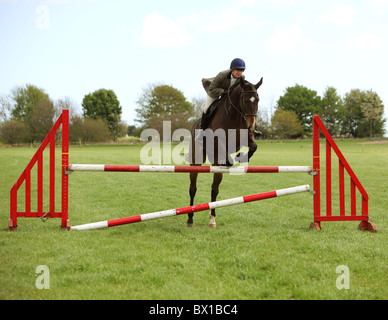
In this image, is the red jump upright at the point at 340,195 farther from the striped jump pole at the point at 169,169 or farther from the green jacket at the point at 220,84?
the green jacket at the point at 220,84

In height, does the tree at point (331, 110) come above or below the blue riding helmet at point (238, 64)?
above

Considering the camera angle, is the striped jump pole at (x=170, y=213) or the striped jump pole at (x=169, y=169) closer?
the striped jump pole at (x=170, y=213)

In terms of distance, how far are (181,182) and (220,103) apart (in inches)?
272

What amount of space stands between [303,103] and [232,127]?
65086mm

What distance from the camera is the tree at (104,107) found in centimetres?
6334

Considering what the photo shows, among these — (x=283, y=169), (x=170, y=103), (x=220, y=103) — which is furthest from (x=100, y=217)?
(x=170, y=103)

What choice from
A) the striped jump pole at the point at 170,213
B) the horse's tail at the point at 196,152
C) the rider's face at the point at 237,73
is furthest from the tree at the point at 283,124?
the striped jump pole at the point at 170,213

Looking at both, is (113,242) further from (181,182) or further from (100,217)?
(181,182)

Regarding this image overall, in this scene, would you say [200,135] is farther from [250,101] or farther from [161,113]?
[161,113]

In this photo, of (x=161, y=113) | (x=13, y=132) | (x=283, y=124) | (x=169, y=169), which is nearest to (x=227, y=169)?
(x=169, y=169)

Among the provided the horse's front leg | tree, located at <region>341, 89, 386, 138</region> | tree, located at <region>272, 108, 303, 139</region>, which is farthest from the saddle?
tree, located at <region>341, 89, 386, 138</region>

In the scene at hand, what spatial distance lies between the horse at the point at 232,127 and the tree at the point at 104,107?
2326 inches

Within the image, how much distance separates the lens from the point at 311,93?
67000mm

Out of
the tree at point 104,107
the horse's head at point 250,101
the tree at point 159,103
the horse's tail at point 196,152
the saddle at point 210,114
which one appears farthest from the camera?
the tree at point 104,107
